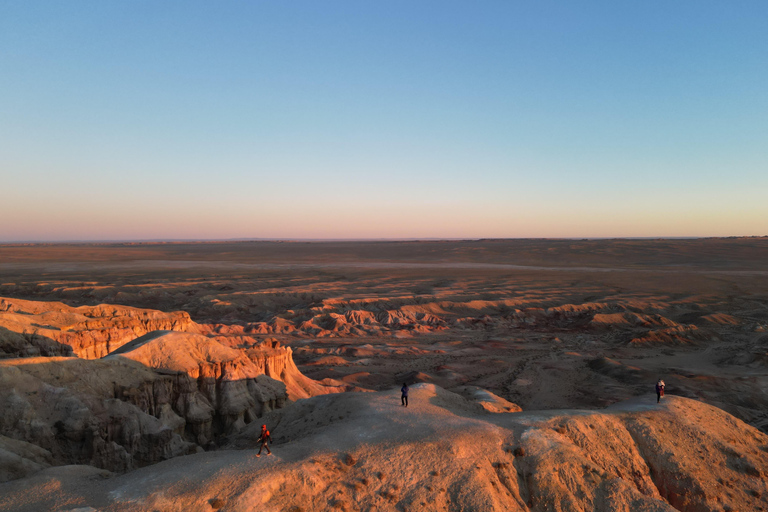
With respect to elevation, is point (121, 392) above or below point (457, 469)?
above

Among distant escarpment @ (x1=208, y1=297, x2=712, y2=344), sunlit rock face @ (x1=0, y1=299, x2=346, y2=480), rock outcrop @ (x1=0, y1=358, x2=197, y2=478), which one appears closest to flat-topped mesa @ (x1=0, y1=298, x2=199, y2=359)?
sunlit rock face @ (x1=0, y1=299, x2=346, y2=480)

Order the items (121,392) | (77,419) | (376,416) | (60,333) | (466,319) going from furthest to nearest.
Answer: (466,319)
(60,333)
(121,392)
(77,419)
(376,416)

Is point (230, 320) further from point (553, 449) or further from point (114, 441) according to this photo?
point (553, 449)

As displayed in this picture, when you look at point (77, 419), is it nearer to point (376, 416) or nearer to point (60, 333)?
point (60, 333)

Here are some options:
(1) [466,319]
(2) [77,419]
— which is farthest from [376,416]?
(1) [466,319]

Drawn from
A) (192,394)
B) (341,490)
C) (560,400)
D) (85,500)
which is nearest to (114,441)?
(192,394)

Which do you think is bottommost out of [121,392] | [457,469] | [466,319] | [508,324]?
[508,324]

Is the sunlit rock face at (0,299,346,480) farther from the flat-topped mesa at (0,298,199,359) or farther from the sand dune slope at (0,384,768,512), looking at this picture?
the sand dune slope at (0,384,768,512)
